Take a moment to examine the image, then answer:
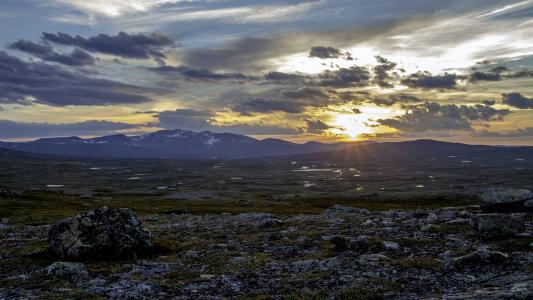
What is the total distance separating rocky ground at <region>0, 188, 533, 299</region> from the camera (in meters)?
14.9

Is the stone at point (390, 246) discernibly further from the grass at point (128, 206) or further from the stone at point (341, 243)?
the grass at point (128, 206)

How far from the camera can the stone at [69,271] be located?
17.9 metres

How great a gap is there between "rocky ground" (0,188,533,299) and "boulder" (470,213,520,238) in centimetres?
5

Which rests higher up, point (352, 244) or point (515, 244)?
point (515, 244)

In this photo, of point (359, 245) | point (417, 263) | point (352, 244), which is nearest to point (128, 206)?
point (352, 244)

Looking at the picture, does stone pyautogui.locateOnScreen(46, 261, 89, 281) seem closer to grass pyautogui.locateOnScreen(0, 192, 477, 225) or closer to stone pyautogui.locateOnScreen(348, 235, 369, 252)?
stone pyautogui.locateOnScreen(348, 235, 369, 252)

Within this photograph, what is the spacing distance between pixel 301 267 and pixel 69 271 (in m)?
10.3

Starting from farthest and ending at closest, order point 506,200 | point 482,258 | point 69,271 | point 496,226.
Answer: point 506,200 < point 496,226 < point 69,271 < point 482,258

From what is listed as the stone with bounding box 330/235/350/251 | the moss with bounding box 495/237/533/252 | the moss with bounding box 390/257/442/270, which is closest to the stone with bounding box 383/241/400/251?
the stone with bounding box 330/235/350/251

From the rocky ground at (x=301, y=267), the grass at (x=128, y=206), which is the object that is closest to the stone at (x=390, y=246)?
the rocky ground at (x=301, y=267)

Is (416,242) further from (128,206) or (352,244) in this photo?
(128,206)

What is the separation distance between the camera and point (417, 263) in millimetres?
17891

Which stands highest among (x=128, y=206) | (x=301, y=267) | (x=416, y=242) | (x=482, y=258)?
(x=482, y=258)

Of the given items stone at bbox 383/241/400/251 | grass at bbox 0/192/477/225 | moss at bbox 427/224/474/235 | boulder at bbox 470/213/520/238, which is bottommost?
grass at bbox 0/192/477/225
